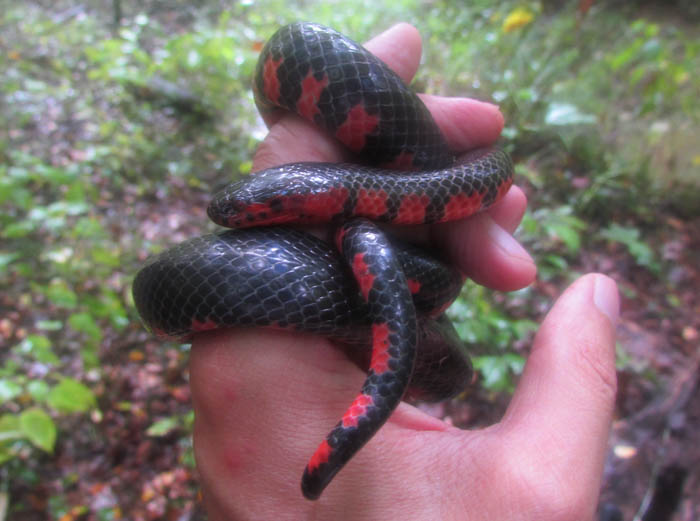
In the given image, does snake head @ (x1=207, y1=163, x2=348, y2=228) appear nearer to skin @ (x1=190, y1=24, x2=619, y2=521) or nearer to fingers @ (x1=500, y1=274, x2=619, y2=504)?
skin @ (x1=190, y1=24, x2=619, y2=521)

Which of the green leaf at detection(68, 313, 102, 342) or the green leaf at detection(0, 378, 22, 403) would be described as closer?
the green leaf at detection(0, 378, 22, 403)

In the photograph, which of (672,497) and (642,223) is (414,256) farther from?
(642,223)

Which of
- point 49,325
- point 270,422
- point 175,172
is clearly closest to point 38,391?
point 49,325

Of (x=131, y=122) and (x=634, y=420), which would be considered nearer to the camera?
(x=634, y=420)

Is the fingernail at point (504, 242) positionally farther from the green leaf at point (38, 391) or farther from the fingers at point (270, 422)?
the green leaf at point (38, 391)

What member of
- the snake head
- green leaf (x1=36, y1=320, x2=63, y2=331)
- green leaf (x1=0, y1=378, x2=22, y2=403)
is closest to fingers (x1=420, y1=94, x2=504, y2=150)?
the snake head

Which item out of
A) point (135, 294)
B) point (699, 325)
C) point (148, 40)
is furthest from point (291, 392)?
point (148, 40)
